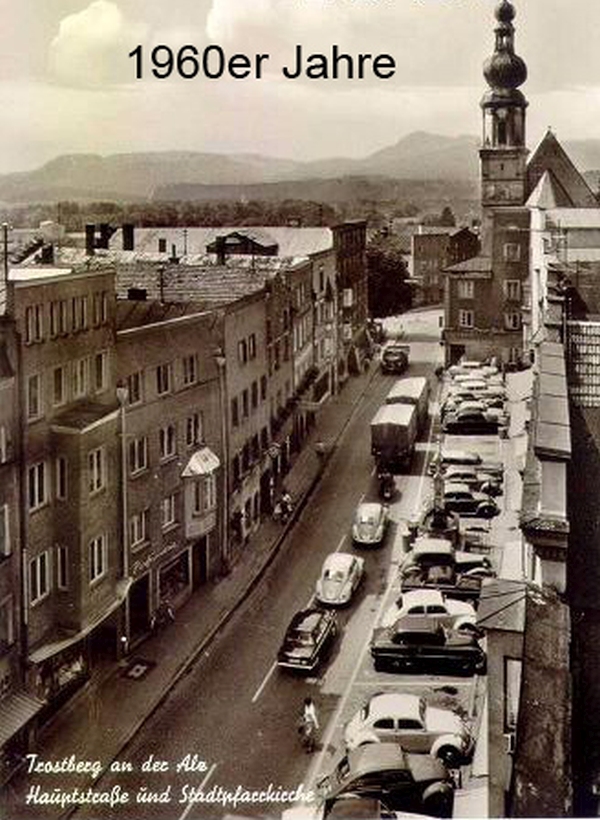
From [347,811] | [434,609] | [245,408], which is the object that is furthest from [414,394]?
[347,811]

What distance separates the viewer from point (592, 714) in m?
12.2

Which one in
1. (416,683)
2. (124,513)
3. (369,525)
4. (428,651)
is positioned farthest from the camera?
(369,525)

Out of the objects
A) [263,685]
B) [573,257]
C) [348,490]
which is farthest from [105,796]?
[573,257]

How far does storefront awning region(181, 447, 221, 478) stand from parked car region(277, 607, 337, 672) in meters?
2.81

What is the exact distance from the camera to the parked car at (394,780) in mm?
11852

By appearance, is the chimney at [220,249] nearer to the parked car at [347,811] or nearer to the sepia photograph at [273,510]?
the sepia photograph at [273,510]

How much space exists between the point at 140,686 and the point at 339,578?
432 centimetres

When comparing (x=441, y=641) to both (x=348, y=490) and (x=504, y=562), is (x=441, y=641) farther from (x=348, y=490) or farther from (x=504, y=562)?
(x=348, y=490)

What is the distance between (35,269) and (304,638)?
6.47 metres

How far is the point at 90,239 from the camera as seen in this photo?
17531mm

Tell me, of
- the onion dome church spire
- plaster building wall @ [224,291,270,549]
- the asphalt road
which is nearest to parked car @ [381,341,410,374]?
plaster building wall @ [224,291,270,549]

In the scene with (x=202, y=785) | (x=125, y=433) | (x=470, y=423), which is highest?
(x=125, y=433)

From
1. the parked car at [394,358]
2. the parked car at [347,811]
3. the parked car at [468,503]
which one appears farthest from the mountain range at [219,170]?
the parked car at [394,358]

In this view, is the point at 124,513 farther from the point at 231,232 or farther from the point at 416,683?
the point at 231,232
